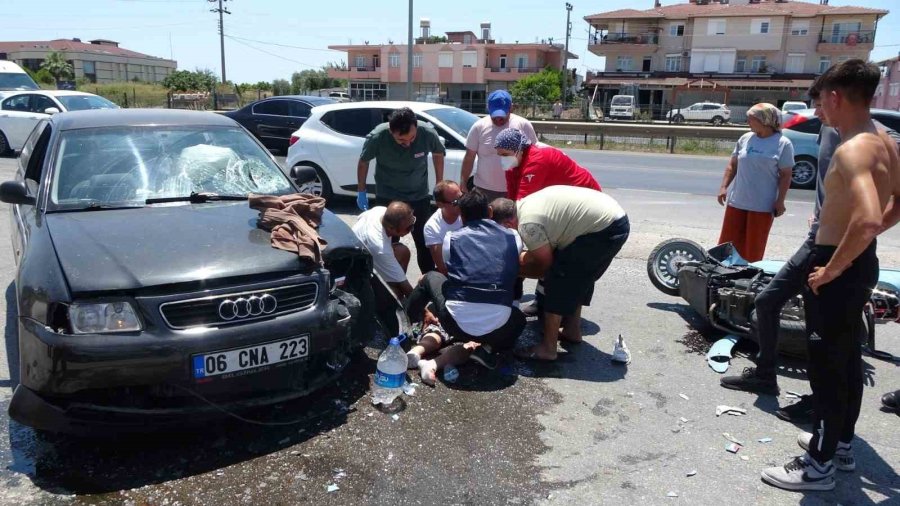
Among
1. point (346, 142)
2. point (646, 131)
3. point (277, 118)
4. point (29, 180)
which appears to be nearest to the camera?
point (29, 180)

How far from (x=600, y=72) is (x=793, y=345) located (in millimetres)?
65466

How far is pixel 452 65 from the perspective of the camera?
76000 millimetres

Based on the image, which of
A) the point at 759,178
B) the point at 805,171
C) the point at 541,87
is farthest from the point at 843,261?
the point at 541,87

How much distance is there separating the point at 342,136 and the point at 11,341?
605 cm

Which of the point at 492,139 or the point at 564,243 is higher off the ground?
the point at 492,139

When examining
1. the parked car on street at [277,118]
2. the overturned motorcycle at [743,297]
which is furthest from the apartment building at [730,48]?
the overturned motorcycle at [743,297]

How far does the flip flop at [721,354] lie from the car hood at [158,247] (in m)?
2.89

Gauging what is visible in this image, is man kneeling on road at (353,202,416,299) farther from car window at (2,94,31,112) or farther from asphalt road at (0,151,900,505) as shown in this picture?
car window at (2,94,31,112)

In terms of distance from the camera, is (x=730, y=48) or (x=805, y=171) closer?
(x=805, y=171)

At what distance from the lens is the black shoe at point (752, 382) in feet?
13.5

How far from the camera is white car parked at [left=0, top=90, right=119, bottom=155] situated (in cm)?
1484

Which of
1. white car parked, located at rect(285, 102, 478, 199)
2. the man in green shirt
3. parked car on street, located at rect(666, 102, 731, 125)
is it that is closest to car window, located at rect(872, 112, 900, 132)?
white car parked, located at rect(285, 102, 478, 199)

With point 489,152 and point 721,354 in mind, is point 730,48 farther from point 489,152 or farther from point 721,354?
point 721,354

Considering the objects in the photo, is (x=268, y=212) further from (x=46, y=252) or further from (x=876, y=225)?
(x=876, y=225)
